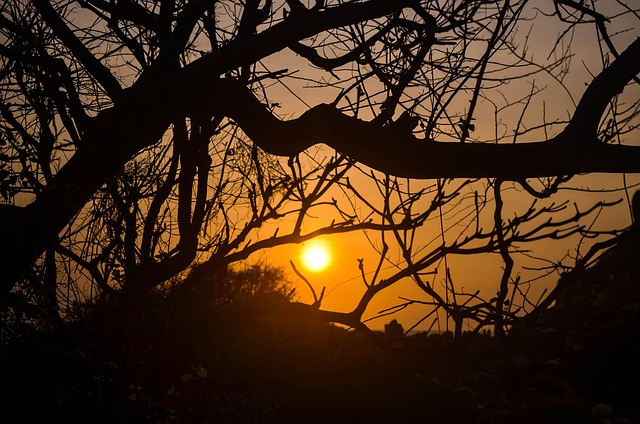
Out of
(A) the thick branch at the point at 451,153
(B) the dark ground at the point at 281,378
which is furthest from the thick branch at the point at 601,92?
(B) the dark ground at the point at 281,378

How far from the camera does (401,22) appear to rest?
473cm

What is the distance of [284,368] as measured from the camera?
12.7 m

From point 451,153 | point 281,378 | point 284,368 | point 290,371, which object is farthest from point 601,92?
point 284,368

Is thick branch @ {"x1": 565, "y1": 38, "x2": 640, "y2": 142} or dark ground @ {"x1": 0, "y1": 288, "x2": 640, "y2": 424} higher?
thick branch @ {"x1": 565, "y1": 38, "x2": 640, "y2": 142}

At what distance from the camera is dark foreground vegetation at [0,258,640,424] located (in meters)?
3.86

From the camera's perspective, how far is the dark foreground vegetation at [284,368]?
3.86 m

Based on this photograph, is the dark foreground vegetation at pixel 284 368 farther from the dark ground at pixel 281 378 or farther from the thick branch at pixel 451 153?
the thick branch at pixel 451 153

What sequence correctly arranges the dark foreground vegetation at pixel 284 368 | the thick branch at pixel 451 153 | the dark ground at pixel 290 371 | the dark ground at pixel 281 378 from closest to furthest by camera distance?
the thick branch at pixel 451 153, the dark foreground vegetation at pixel 284 368, the dark ground at pixel 290 371, the dark ground at pixel 281 378

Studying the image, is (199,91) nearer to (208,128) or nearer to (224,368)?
(208,128)

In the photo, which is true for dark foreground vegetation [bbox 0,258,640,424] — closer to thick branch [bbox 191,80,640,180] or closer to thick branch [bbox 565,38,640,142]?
thick branch [bbox 191,80,640,180]

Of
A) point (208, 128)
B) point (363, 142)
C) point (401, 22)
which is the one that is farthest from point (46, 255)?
point (401, 22)

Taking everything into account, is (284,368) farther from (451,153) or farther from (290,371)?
(451,153)

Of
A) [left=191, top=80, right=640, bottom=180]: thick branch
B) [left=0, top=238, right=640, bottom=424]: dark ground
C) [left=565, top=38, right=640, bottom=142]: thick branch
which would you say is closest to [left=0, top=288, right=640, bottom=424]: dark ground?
[left=0, top=238, right=640, bottom=424]: dark ground

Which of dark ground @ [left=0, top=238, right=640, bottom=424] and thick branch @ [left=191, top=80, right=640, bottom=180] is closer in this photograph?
thick branch @ [left=191, top=80, right=640, bottom=180]
